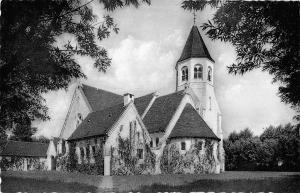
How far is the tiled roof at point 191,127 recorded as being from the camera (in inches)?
1265

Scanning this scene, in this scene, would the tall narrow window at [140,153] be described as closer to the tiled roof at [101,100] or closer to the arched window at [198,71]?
the tiled roof at [101,100]

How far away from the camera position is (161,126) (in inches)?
1323

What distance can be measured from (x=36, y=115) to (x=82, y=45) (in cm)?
346

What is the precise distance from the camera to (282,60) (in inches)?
506

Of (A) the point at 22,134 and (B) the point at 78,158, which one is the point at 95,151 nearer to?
(B) the point at 78,158

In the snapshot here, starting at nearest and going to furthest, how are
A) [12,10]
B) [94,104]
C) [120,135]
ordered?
[12,10], [120,135], [94,104]

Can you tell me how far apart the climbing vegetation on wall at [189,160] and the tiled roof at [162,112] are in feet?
8.59

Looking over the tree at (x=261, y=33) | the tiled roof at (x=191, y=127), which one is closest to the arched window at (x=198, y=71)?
the tiled roof at (x=191, y=127)

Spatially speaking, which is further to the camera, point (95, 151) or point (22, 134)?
point (95, 151)

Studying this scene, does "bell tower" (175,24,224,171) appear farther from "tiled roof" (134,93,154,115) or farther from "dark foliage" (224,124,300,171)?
"tiled roof" (134,93,154,115)

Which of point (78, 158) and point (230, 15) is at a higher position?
point (230, 15)

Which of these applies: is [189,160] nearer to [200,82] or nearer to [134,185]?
[200,82]

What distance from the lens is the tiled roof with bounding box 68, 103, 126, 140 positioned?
3073cm

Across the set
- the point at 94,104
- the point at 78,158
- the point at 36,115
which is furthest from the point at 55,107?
the point at 94,104
